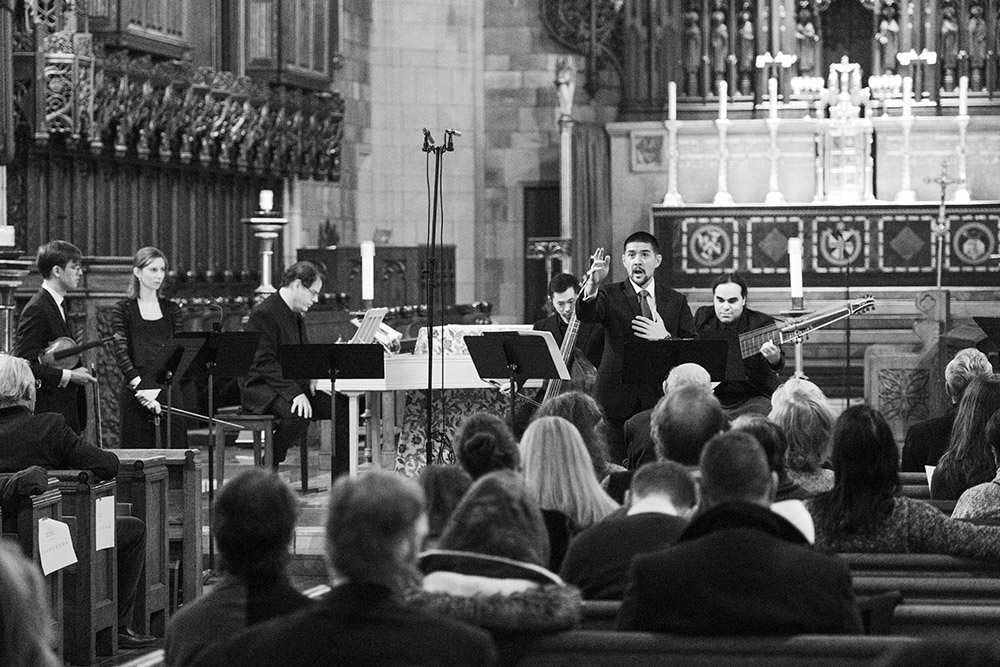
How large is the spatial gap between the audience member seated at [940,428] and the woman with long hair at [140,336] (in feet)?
13.4

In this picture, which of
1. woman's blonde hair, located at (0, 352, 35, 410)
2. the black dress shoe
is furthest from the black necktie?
woman's blonde hair, located at (0, 352, 35, 410)

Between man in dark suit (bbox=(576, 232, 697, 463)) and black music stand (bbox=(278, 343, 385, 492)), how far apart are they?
1.01 metres

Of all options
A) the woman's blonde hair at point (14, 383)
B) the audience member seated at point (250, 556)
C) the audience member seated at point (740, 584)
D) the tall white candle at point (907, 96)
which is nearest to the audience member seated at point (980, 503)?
the audience member seated at point (740, 584)

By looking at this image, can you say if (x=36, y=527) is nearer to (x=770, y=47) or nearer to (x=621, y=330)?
(x=621, y=330)

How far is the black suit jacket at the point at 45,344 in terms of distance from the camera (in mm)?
8602

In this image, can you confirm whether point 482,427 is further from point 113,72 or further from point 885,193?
point 885,193

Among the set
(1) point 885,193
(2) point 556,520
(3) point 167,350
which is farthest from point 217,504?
(1) point 885,193

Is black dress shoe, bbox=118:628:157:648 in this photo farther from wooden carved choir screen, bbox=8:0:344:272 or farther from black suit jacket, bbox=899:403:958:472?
wooden carved choir screen, bbox=8:0:344:272

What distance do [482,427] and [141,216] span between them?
351 inches

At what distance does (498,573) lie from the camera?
355 cm

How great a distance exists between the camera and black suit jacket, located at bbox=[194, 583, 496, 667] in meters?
2.96

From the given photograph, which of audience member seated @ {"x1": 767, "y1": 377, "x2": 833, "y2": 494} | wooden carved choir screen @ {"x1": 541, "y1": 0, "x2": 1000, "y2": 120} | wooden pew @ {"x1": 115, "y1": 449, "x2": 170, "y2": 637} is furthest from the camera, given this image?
wooden carved choir screen @ {"x1": 541, "y1": 0, "x2": 1000, "y2": 120}

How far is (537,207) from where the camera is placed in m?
19.0

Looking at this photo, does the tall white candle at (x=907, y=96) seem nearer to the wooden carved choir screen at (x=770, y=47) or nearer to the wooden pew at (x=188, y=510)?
the wooden carved choir screen at (x=770, y=47)
